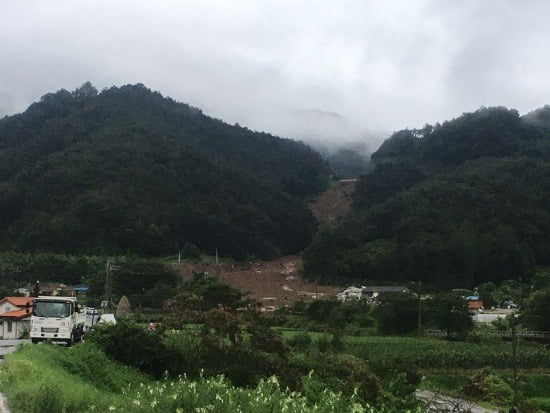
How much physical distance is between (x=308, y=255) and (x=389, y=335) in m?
45.0

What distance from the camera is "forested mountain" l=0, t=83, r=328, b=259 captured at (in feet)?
306

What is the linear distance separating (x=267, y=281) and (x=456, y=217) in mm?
29941

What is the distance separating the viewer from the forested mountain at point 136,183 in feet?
306

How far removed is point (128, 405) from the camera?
1098cm

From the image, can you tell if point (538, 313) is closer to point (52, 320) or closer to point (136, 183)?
point (52, 320)

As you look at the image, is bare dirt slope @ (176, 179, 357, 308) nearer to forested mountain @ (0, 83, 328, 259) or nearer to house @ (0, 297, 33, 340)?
forested mountain @ (0, 83, 328, 259)

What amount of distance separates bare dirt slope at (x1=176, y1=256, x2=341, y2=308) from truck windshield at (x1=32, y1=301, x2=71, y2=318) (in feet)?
159

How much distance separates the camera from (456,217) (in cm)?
9894

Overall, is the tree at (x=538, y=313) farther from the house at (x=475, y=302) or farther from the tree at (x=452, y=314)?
the house at (x=475, y=302)

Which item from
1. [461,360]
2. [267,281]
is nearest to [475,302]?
[461,360]

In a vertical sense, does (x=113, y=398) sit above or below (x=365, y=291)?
above

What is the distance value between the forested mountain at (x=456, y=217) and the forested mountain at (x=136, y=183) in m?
16.6

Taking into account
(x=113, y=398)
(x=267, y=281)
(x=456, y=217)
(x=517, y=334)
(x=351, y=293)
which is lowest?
(x=517, y=334)

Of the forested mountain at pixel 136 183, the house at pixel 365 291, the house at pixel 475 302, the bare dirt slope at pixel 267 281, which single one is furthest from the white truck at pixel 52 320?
the forested mountain at pixel 136 183
